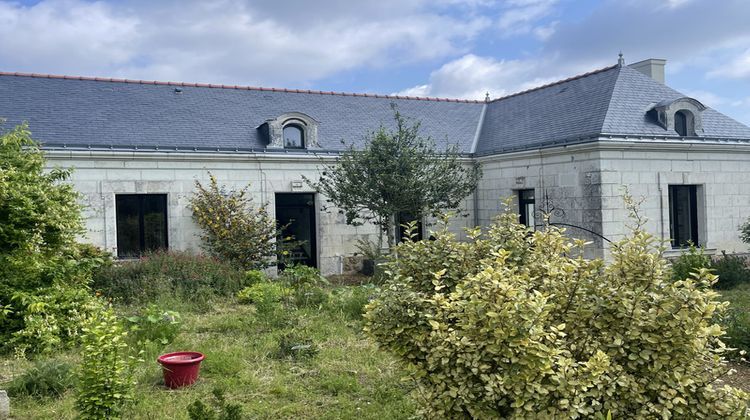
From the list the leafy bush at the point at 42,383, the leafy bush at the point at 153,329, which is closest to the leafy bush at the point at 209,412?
the leafy bush at the point at 42,383

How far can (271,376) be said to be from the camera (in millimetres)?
6762

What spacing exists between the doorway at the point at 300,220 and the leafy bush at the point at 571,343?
1221 centimetres

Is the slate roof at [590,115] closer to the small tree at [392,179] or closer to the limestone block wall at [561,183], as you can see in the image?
the limestone block wall at [561,183]

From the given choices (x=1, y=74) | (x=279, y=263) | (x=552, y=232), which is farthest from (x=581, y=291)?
(x=1, y=74)

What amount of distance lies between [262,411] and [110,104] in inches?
495

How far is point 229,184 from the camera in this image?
15.6m

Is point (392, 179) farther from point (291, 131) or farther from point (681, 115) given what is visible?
point (681, 115)

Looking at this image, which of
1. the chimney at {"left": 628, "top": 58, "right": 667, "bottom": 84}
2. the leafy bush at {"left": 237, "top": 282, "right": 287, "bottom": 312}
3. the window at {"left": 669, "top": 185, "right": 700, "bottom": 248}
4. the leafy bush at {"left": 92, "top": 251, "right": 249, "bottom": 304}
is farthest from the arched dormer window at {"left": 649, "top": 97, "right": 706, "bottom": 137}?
the leafy bush at {"left": 92, "top": 251, "right": 249, "bottom": 304}

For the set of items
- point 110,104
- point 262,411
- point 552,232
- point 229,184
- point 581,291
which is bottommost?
point 262,411

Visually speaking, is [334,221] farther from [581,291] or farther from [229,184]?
[581,291]

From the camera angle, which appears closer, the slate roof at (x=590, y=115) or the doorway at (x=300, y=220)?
the slate roof at (x=590, y=115)

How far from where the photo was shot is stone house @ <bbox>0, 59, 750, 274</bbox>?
46.9ft

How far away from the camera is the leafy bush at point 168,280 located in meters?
11.1

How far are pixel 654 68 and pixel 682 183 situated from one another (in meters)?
3.98
